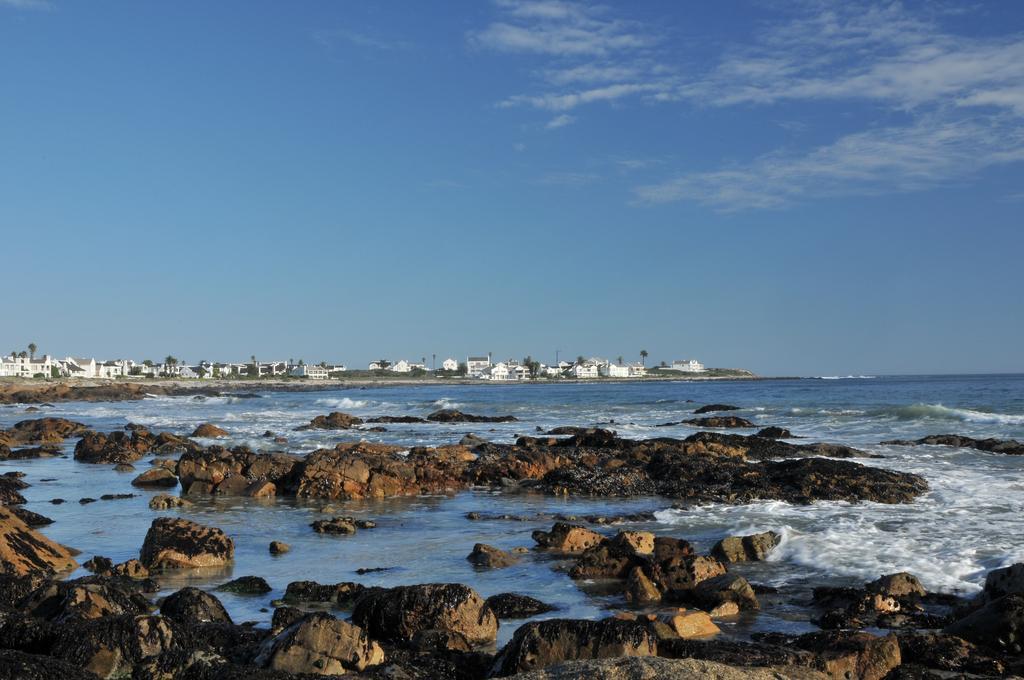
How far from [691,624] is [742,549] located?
14.2 feet

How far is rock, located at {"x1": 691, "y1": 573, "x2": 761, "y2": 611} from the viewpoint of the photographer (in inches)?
359

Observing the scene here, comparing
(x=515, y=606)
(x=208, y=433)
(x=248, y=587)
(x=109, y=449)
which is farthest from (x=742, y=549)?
(x=208, y=433)

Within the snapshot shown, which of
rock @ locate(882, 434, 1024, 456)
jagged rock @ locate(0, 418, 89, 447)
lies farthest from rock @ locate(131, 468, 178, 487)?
rock @ locate(882, 434, 1024, 456)

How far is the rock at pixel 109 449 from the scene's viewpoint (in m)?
26.8

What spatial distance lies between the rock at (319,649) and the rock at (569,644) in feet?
3.60

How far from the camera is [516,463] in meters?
22.5

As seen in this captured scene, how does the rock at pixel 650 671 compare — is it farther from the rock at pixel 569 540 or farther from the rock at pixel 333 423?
the rock at pixel 333 423

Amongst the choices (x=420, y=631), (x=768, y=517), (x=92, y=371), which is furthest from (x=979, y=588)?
(x=92, y=371)

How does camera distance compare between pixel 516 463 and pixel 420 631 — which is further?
pixel 516 463

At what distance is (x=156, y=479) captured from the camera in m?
20.6

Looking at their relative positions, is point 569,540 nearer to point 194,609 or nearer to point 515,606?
point 515,606

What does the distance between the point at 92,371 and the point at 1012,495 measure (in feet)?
589

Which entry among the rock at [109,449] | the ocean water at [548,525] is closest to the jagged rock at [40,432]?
the rock at [109,449]

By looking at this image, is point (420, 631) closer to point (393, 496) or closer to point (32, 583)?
point (32, 583)
